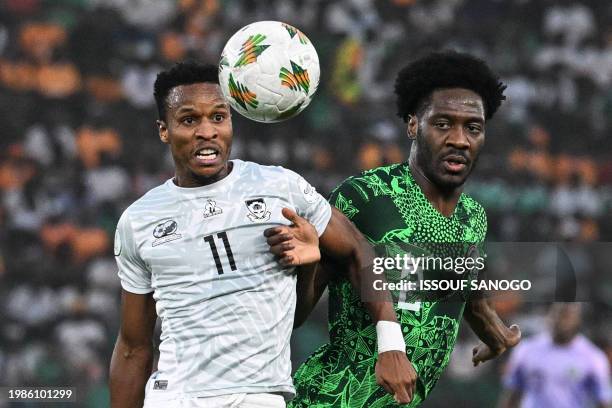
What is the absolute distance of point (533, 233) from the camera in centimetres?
1246

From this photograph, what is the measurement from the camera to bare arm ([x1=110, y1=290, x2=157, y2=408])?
5094mm

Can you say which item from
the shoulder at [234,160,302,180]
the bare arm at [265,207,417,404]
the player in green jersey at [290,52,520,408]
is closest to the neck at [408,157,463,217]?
the player in green jersey at [290,52,520,408]

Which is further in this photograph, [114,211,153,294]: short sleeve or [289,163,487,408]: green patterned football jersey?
[289,163,487,408]: green patterned football jersey

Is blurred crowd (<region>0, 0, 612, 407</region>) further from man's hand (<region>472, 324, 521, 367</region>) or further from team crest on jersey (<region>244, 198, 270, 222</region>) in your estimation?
team crest on jersey (<region>244, 198, 270, 222</region>)

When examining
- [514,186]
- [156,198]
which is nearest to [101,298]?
[514,186]

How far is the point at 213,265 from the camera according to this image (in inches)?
191

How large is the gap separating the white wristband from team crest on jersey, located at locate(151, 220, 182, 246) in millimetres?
957

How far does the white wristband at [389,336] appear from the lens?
4887mm

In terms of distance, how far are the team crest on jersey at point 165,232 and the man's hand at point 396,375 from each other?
40.6 inches

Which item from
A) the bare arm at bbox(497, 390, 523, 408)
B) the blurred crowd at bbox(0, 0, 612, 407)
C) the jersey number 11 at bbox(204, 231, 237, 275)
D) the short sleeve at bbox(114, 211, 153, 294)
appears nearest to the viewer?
the jersey number 11 at bbox(204, 231, 237, 275)

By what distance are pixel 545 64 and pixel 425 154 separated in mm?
9039

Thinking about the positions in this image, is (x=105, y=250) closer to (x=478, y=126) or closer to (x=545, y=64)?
(x=545, y=64)

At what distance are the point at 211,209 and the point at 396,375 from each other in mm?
1063

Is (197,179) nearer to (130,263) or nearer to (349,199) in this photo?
(130,263)
